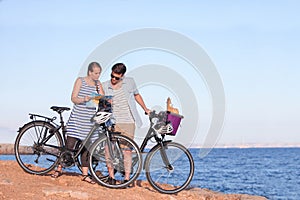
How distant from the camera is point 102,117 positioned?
337 inches

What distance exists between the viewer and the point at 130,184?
29.3 ft

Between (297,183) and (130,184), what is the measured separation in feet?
110

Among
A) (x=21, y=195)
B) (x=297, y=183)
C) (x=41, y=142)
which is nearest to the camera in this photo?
(x=21, y=195)

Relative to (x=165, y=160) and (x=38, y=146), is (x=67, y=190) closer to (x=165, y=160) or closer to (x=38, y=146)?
(x=38, y=146)

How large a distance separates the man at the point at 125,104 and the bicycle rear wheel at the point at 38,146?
3.49 feet

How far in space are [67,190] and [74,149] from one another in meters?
1.05

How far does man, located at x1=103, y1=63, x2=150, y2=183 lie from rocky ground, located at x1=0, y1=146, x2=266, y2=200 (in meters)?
0.45

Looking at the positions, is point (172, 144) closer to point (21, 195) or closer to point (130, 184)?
point (130, 184)

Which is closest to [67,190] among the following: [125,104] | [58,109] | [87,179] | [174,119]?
[87,179]

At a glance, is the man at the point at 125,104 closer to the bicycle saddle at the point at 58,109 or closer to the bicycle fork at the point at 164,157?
the bicycle fork at the point at 164,157

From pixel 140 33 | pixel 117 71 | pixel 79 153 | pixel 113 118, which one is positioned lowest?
pixel 79 153

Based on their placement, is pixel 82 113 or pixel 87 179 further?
pixel 87 179

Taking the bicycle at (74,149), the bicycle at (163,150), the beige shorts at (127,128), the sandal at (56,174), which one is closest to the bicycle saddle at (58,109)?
the bicycle at (74,149)

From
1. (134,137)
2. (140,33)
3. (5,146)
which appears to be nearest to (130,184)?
(134,137)
